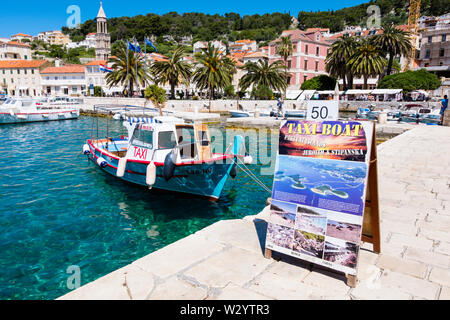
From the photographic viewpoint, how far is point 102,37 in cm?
9850

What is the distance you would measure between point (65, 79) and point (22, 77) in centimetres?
1108

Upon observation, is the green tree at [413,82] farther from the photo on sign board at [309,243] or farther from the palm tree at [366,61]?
the photo on sign board at [309,243]

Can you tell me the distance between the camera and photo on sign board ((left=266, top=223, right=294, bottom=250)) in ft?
15.5

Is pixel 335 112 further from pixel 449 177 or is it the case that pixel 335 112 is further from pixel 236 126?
pixel 236 126

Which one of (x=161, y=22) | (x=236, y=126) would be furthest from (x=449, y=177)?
(x=161, y=22)

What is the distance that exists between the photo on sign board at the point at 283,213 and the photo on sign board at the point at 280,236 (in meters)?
0.07

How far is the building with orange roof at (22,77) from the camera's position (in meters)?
78.6

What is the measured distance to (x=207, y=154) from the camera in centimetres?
1188

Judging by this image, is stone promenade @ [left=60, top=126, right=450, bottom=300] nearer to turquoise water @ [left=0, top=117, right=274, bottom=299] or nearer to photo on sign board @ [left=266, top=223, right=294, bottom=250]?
photo on sign board @ [left=266, top=223, right=294, bottom=250]

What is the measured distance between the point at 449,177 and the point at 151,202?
32.8 ft

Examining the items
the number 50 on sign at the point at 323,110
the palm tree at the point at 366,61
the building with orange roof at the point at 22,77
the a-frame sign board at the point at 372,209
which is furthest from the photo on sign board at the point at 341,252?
the building with orange roof at the point at 22,77

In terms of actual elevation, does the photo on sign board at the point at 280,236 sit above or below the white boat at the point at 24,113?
below

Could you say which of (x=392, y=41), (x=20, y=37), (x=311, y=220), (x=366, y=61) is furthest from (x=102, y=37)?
(x=311, y=220)
